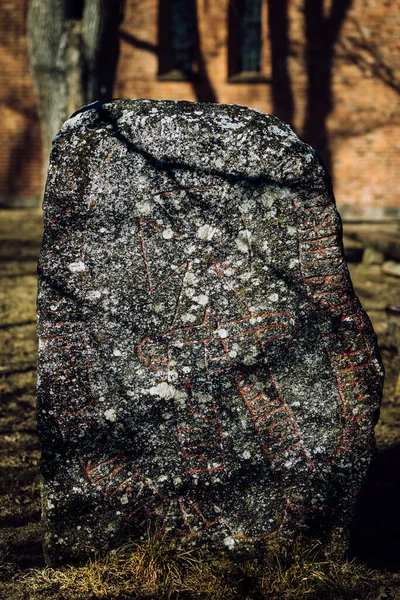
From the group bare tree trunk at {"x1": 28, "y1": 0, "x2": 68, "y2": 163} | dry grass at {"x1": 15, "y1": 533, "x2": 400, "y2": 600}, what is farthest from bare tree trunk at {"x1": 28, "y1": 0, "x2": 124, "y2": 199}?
dry grass at {"x1": 15, "y1": 533, "x2": 400, "y2": 600}

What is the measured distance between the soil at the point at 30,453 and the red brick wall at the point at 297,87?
6416mm

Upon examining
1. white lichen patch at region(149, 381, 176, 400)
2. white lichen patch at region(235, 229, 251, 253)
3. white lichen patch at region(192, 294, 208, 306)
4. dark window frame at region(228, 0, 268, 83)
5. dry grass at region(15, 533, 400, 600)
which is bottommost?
dry grass at region(15, 533, 400, 600)

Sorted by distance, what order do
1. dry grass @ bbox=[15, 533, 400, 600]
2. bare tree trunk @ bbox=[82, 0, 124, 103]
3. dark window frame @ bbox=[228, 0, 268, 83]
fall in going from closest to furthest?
dry grass @ bbox=[15, 533, 400, 600] < bare tree trunk @ bbox=[82, 0, 124, 103] < dark window frame @ bbox=[228, 0, 268, 83]

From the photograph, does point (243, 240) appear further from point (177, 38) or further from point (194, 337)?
point (177, 38)

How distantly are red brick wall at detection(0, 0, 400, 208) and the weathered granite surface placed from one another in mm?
10960

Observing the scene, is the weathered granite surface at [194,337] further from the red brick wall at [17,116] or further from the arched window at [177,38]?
the red brick wall at [17,116]

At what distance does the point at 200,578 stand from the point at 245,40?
1262cm

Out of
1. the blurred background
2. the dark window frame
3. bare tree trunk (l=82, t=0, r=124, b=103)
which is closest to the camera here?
bare tree trunk (l=82, t=0, r=124, b=103)

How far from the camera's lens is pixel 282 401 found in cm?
262

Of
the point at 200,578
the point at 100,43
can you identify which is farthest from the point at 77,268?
the point at 100,43

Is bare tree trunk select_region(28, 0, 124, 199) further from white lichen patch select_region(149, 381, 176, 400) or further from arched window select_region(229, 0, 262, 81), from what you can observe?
white lichen patch select_region(149, 381, 176, 400)

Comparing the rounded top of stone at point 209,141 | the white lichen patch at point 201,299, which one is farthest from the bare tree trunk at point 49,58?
the white lichen patch at point 201,299

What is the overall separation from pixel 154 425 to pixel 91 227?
810mm

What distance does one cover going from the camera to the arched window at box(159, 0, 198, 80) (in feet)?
43.0
